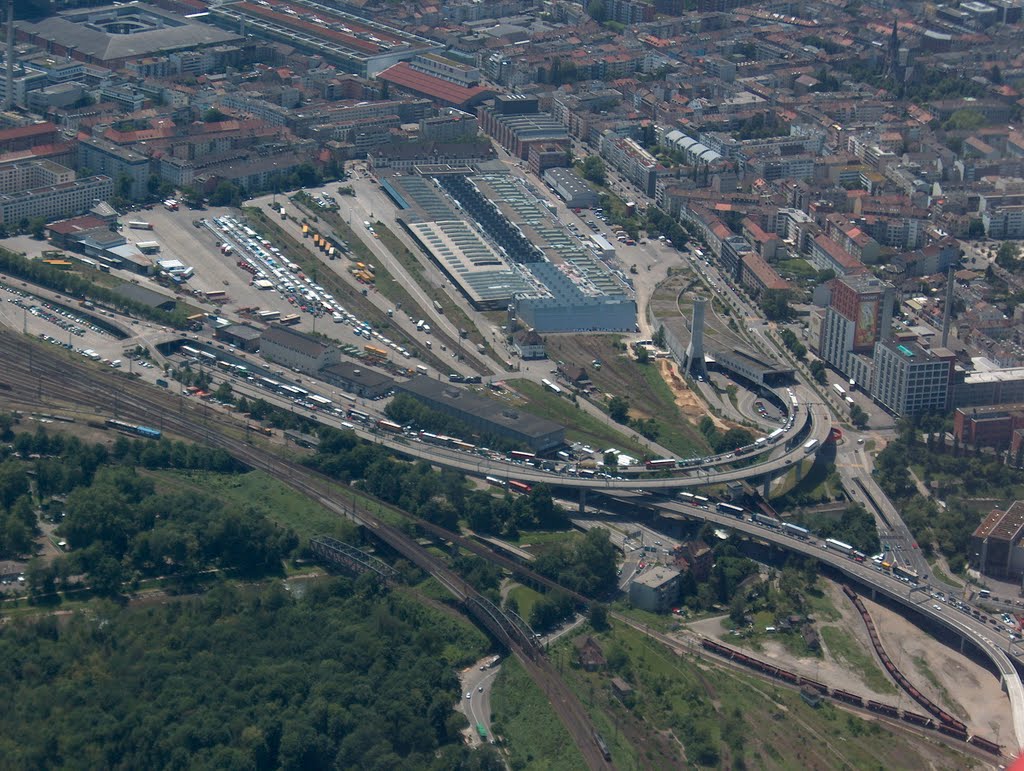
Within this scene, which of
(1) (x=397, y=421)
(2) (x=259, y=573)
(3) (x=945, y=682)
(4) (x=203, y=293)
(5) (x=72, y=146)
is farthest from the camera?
(5) (x=72, y=146)

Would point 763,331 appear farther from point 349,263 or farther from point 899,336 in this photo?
point 349,263

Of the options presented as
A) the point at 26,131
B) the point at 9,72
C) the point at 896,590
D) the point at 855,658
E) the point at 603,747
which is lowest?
the point at 855,658

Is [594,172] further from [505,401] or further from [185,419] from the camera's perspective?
[185,419]

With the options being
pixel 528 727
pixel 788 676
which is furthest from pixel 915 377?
pixel 528 727

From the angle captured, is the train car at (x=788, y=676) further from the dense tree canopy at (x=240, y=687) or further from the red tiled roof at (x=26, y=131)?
the red tiled roof at (x=26, y=131)

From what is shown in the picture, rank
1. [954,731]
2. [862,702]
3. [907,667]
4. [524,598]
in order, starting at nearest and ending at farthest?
[954,731] → [862,702] → [907,667] → [524,598]

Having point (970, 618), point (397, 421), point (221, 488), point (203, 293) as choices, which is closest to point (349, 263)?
point (203, 293)
